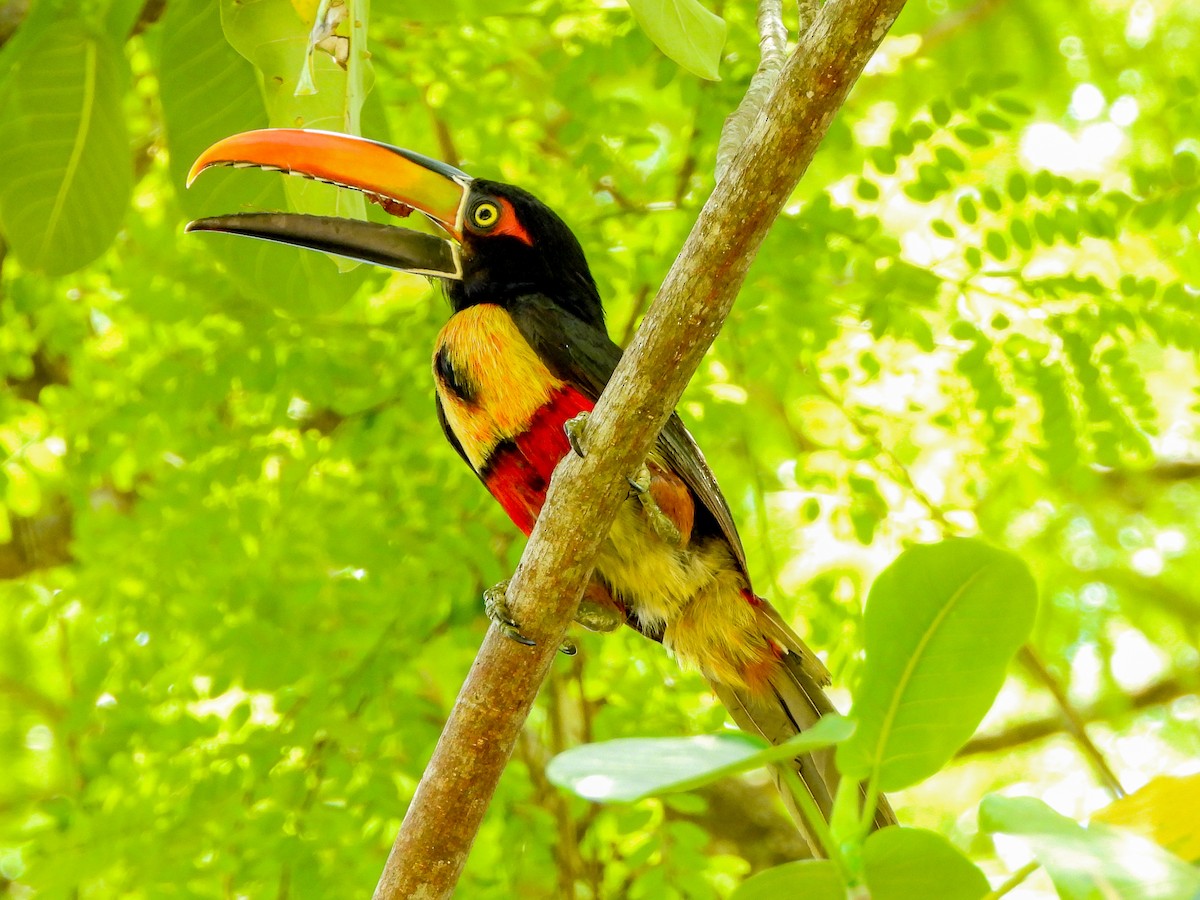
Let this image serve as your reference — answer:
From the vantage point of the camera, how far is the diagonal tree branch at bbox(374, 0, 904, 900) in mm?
1587

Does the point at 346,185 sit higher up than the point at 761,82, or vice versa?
the point at 346,185

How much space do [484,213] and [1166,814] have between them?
85.5 inches

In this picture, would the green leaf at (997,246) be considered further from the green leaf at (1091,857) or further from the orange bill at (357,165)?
the green leaf at (1091,857)

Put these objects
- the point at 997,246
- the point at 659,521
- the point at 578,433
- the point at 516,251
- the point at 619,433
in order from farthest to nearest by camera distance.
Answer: the point at 997,246 < the point at 516,251 < the point at 659,521 < the point at 578,433 < the point at 619,433

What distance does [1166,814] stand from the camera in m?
1.11

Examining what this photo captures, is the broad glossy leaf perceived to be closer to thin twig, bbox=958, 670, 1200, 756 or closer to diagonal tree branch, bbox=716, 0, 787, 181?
diagonal tree branch, bbox=716, 0, 787, 181

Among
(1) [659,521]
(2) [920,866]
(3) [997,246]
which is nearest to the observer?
(2) [920,866]

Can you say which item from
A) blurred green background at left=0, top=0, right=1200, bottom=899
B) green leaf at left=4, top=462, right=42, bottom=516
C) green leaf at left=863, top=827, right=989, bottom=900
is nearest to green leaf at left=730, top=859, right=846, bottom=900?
green leaf at left=863, top=827, right=989, bottom=900

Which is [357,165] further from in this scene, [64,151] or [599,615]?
[599,615]

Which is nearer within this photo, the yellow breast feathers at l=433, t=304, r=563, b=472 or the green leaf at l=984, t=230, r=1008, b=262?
the yellow breast feathers at l=433, t=304, r=563, b=472

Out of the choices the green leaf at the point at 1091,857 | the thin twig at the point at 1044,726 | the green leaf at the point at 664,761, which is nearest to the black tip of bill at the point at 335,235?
the green leaf at the point at 664,761

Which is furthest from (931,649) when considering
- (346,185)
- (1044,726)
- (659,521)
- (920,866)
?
(1044,726)

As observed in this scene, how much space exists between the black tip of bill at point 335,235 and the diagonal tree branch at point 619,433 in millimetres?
789

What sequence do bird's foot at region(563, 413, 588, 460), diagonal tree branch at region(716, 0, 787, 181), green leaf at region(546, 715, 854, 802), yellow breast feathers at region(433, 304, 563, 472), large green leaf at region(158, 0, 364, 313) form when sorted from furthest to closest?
yellow breast feathers at region(433, 304, 563, 472) → large green leaf at region(158, 0, 364, 313) → diagonal tree branch at region(716, 0, 787, 181) → bird's foot at region(563, 413, 588, 460) → green leaf at region(546, 715, 854, 802)
